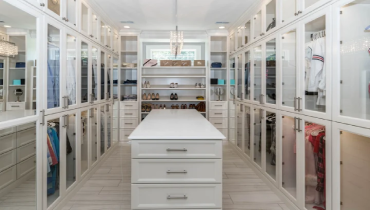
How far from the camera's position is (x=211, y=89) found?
576 cm

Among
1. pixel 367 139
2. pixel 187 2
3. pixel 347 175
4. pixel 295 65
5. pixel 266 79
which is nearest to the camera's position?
pixel 367 139

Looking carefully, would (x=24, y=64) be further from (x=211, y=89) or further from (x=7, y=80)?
(x=211, y=89)

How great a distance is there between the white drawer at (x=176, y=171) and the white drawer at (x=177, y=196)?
41 millimetres

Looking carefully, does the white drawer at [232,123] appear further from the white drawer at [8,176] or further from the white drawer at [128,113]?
the white drawer at [8,176]

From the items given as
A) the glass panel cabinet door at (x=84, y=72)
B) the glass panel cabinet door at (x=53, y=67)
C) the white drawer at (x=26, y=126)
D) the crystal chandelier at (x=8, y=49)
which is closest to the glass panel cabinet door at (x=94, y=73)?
the glass panel cabinet door at (x=84, y=72)

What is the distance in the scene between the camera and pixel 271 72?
3.08 metres

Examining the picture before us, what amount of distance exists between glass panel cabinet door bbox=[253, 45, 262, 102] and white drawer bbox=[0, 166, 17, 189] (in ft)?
10.0

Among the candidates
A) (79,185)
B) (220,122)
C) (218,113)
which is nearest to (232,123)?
(220,122)

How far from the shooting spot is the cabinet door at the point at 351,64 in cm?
160

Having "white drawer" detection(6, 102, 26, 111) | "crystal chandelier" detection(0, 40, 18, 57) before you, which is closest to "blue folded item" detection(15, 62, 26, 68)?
"crystal chandelier" detection(0, 40, 18, 57)

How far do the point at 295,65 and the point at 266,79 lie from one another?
0.78 metres

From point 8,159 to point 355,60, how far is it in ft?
8.64

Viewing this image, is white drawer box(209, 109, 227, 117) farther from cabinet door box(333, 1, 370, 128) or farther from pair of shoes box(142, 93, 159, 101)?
cabinet door box(333, 1, 370, 128)

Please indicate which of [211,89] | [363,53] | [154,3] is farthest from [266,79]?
[211,89]
